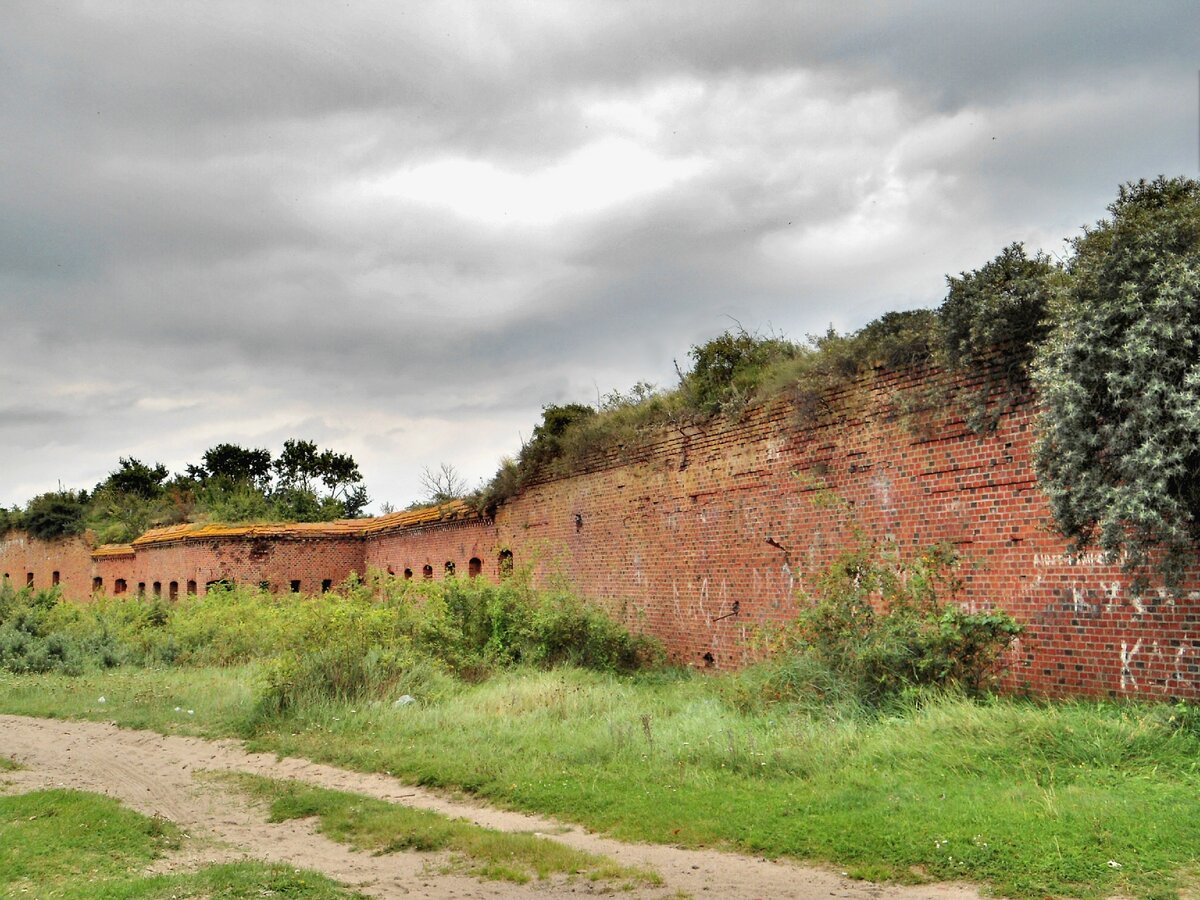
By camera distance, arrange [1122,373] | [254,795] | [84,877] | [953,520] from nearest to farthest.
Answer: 1. [84,877]
2. [1122,373]
3. [254,795]
4. [953,520]

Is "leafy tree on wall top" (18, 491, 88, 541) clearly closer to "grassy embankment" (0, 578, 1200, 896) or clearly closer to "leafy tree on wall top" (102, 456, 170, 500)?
"leafy tree on wall top" (102, 456, 170, 500)

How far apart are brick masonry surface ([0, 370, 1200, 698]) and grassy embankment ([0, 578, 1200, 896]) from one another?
729mm

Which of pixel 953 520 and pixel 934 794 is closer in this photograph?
pixel 934 794

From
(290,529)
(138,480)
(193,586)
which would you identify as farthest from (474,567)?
(138,480)

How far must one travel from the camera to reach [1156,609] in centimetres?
796

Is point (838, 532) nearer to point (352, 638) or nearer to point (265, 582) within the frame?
point (352, 638)

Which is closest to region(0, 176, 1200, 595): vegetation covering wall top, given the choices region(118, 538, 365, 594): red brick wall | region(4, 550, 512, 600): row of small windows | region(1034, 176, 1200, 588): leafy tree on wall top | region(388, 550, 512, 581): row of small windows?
region(1034, 176, 1200, 588): leafy tree on wall top

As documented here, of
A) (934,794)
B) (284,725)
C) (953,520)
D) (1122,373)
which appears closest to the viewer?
(934,794)

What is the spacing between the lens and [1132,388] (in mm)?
7160

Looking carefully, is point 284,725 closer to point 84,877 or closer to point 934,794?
point 84,877

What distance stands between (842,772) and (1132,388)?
3.74 m

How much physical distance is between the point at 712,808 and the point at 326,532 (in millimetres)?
22404

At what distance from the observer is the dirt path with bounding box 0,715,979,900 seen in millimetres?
5602

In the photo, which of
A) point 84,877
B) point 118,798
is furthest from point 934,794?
point 118,798
